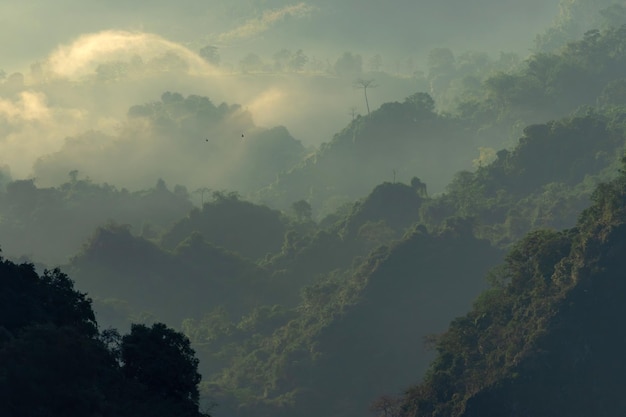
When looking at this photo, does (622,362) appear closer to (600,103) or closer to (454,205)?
(454,205)

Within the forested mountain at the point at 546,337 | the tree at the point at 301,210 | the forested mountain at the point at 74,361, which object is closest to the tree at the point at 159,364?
the forested mountain at the point at 74,361

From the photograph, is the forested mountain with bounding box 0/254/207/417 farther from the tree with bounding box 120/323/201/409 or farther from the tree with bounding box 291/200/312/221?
the tree with bounding box 291/200/312/221

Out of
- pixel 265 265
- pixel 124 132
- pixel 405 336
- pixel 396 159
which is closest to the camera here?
pixel 405 336

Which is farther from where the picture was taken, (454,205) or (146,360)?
(454,205)

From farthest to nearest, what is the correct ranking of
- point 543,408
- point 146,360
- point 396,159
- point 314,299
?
point 396,159, point 314,299, point 543,408, point 146,360

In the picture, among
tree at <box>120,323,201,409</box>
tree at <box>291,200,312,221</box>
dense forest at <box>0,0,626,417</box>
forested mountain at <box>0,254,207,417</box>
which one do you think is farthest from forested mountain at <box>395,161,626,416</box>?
tree at <box>291,200,312,221</box>

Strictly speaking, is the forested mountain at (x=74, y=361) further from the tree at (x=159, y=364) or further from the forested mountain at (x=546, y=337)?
the forested mountain at (x=546, y=337)

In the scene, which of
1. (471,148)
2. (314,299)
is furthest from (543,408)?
(471,148)
